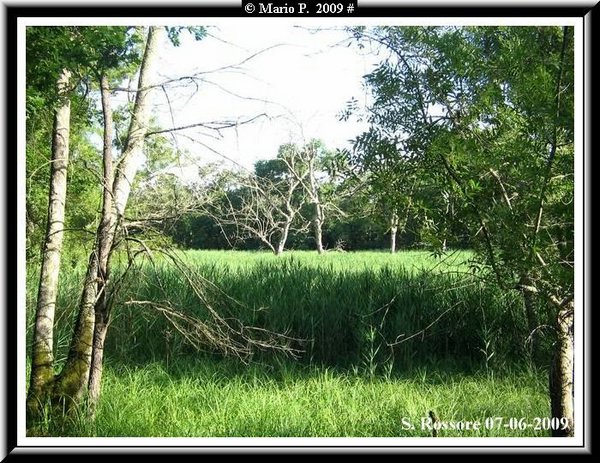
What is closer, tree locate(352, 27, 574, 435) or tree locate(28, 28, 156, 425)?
tree locate(352, 27, 574, 435)

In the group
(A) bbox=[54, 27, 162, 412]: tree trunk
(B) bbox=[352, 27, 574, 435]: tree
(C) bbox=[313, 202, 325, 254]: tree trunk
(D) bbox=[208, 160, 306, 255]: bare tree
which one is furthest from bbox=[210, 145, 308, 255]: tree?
(B) bbox=[352, 27, 574, 435]: tree

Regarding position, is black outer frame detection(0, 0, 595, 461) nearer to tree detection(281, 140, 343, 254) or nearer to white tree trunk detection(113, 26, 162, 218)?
white tree trunk detection(113, 26, 162, 218)

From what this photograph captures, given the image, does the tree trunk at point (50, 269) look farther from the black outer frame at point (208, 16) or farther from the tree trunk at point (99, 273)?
the black outer frame at point (208, 16)

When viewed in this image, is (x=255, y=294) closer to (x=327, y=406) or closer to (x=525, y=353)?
(x=327, y=406)

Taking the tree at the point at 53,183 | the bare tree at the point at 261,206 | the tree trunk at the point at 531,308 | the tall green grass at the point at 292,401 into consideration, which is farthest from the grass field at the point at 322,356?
the bare tree at the point at 261,206

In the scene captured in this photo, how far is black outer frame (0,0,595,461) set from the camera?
2.72 meters

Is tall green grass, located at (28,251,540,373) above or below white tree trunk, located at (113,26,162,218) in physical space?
below

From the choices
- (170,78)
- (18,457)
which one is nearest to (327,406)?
(18,457)

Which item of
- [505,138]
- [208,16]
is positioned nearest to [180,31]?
[208,16]

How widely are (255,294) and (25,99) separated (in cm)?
264

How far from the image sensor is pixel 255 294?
4.97 metres

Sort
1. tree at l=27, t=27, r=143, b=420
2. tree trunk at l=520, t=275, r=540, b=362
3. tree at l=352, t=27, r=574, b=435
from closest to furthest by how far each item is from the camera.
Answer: tree at l=352, t=27, r=574, b=435 < tree trunk at l=520, t=275, r=540, b=362 < tree at l=27, t=27, r=143, b=420

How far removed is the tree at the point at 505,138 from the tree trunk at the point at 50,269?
5.88 ft

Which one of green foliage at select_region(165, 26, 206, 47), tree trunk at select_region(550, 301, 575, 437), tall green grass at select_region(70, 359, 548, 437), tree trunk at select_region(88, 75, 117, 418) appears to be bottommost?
tall green grass at select_region(70, 359, 548, 437)
